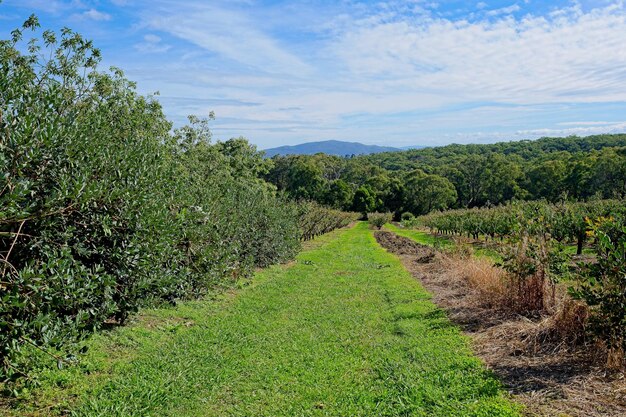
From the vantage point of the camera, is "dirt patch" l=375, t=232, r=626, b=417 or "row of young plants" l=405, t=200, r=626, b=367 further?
"row of young plants" l=405, t=200, r=626, b=367

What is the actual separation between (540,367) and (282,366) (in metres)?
3.69

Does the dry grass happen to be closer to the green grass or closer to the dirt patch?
the dirt patch

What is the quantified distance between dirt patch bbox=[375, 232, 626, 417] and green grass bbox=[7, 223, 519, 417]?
309 millimetres

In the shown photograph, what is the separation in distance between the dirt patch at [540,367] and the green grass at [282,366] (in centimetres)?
31

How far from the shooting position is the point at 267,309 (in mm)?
10344

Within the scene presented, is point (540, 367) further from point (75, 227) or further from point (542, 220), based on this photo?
point (75, 227)

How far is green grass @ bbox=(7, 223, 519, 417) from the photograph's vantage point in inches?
198

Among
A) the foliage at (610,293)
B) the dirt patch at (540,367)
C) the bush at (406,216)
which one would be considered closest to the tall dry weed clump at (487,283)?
the dirt patch at (540,367)

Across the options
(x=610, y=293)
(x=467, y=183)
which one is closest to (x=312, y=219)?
(x=610, y=293)

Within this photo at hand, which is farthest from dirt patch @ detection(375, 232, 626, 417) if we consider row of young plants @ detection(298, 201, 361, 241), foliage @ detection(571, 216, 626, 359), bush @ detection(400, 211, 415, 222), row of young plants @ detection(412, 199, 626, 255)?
bush @ detection(400, 211, 415, 222)

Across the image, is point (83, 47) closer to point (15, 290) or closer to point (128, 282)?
point (128, 282)

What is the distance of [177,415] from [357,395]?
2.22 metres

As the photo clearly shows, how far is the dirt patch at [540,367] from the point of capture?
15.4ft

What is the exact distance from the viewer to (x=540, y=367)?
577 centimetres
